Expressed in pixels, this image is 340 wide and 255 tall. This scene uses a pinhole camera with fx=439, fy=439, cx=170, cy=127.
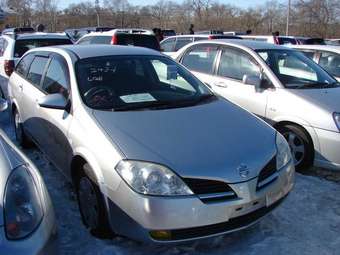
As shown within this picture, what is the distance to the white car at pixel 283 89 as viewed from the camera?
5039 mm

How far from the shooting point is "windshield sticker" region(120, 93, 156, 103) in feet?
13.0

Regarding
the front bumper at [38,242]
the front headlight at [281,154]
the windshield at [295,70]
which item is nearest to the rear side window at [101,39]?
the windshield at [295,70]

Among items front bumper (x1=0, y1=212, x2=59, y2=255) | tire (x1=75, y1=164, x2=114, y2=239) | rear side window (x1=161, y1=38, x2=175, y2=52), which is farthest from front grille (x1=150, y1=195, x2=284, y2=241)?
rear side window (x1=161, y1=38, x2=175, y2=52)

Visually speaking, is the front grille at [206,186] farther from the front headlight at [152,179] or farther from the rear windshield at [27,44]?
the rear windshield at [27,44]

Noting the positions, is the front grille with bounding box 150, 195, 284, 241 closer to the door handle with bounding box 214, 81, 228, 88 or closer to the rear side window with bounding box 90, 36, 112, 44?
the door handle with bounding box 214, 81, 228, 88

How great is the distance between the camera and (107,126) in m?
3.43

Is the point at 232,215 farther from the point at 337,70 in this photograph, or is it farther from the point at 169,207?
the point at 337,70

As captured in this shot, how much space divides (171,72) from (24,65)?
227cm

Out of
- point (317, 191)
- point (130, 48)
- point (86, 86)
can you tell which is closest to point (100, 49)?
point (130, 48)

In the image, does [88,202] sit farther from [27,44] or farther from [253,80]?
[27,44]

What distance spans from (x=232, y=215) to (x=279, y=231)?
0.83 metres

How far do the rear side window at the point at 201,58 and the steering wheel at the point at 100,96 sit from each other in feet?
9.94

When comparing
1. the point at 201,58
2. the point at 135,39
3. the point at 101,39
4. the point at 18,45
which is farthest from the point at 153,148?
the point at 101,39

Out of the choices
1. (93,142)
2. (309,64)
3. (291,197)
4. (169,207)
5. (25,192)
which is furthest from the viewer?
(309,64)
